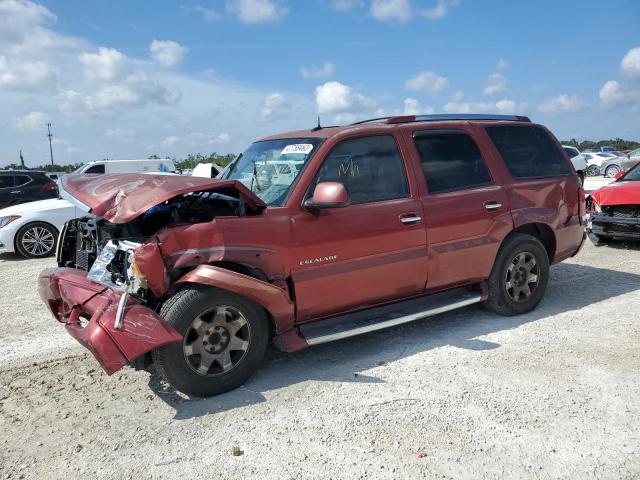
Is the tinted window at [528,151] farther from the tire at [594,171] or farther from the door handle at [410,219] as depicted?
the tire at [594,171]

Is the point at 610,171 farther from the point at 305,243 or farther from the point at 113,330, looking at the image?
the point at 113,330

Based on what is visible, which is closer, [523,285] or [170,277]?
[170,277]

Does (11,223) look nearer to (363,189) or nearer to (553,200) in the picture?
(363,189)

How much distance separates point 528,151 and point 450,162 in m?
1.18

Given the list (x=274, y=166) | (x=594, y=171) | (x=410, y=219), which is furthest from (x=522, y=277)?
(x=594, y=171)

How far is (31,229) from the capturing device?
9.71 metres

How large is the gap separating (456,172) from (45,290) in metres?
3.70

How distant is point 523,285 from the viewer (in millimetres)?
5383

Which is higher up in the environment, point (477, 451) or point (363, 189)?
point (363, 189)

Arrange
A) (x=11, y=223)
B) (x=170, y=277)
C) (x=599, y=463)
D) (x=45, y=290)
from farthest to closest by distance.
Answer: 1. (x=11, y=223)
2. (x=45, y=290)
3. (x=170, y=277)
4. (x=599, y=463)

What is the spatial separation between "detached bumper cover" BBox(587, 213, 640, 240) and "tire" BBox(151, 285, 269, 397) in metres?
6.75

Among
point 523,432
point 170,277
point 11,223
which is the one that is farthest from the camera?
point 11,223

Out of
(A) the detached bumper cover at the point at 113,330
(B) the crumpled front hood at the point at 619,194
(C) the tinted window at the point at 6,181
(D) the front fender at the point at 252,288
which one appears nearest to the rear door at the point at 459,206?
(D) the front fender at the point at 252,288

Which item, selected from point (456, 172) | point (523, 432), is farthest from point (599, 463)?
point (456, 172)
